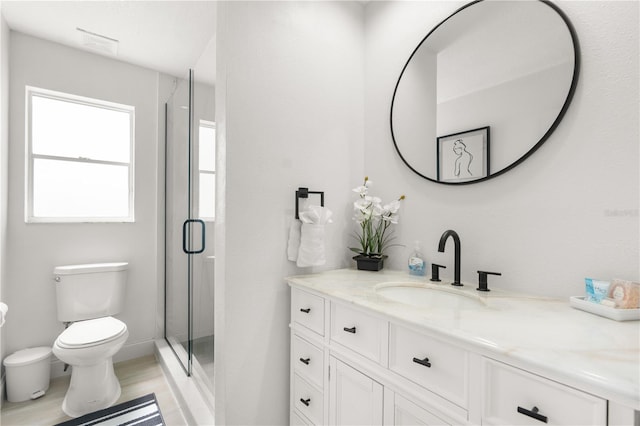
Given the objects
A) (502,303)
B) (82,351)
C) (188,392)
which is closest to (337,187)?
(502,303)

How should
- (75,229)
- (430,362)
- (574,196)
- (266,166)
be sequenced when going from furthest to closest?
(75,229) < (266,166) < (574,196) < (430,362)

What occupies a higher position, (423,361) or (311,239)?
(311,239)

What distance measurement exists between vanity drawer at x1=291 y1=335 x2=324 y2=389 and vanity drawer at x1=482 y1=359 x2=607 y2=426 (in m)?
0.70

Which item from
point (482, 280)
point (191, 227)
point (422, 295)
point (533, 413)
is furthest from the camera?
point (191, 227)

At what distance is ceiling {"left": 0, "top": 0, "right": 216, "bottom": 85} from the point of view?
1.79 meters

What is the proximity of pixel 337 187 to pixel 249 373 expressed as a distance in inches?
41.2

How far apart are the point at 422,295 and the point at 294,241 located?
651 millimetres

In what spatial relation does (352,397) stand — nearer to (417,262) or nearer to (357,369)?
(357,369)

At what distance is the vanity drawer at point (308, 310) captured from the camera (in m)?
1.29

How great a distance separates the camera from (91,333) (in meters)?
1.92

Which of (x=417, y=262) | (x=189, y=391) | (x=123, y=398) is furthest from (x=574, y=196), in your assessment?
(x=123, y=398)

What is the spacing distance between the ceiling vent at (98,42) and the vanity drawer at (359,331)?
238 cm

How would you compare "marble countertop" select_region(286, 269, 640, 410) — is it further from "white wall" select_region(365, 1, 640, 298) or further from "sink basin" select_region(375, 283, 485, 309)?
"white wall" select_region(365, 1, 640, 298)

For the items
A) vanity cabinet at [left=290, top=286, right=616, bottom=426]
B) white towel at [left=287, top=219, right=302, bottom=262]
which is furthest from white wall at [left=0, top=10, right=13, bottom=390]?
vanity cabinet at [left=290, top=286, right=616, bottom=426]
